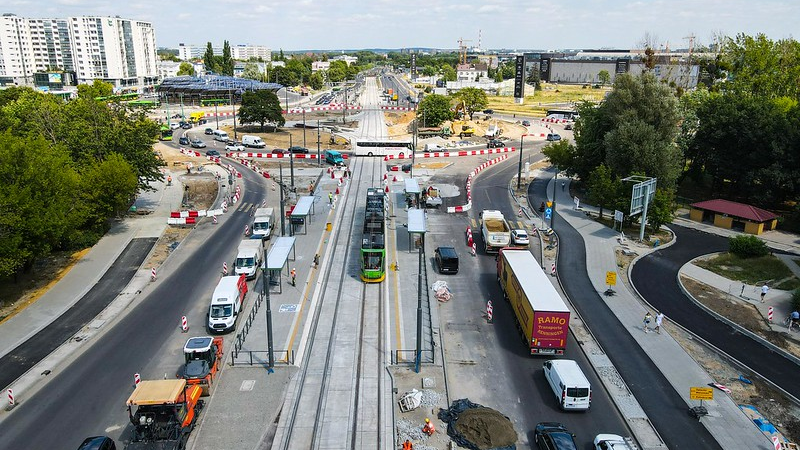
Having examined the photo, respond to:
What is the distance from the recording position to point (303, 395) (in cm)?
2422

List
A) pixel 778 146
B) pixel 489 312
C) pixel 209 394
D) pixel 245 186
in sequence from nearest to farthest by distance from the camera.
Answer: pixel 209 394 < pixel 489 312 < pixel 778 146 < pixel 245 186

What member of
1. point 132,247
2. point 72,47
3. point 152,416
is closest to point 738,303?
point 152,416

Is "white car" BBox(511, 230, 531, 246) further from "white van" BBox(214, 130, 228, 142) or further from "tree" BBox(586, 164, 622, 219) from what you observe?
"white van" BBox(214, 130, 228, 142)

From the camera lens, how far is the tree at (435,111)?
107500 millimetres

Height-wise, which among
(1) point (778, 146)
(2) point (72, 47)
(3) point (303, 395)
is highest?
(2) point (72, 47)

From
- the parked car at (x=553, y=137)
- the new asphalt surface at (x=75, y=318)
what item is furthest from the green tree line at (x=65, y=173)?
the parked car at (x=553, y=137)

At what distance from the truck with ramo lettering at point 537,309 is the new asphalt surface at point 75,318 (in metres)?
24.7

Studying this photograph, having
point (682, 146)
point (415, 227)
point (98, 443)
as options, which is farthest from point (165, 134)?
point (98, 443)

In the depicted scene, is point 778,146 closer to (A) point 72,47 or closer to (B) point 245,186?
(B) point 245,186

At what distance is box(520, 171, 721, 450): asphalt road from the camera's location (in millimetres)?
21959

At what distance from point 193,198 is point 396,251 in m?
28.0

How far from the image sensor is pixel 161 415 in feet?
67.8

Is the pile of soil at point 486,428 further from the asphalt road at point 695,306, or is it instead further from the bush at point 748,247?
the bush at point 748,247

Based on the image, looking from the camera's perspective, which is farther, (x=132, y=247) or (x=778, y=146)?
(x=778, y=146)
